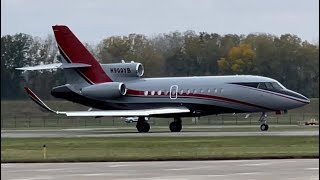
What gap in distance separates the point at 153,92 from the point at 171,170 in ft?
111

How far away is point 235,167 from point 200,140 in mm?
17284

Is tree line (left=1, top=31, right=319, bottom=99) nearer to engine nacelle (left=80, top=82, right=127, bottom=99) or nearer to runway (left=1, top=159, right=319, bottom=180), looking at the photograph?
engine nacelle (left=80, top=82, right=127, bottom=99)

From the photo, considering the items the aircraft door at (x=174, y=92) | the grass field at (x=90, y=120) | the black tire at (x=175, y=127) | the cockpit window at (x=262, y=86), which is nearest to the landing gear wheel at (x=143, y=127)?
the black tire at (x=175, y=127)

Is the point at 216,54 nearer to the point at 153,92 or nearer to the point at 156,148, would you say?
the point at 153,92

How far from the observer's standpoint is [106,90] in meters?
60.7

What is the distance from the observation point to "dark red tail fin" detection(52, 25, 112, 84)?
62.2 m

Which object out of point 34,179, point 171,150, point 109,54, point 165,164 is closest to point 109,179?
point 34,179

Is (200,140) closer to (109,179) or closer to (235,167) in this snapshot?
(235,167)

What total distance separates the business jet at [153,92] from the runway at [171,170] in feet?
89.0

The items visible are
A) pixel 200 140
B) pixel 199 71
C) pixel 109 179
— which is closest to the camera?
pixel 109 179

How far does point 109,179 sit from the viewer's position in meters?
23.6

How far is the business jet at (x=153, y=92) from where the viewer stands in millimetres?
58000

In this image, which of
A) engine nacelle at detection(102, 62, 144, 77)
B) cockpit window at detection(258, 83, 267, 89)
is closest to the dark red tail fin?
engine nacelle at detection(102, 62, 144, 77)

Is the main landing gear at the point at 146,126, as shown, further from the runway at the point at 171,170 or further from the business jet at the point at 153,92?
the runway at the point at 171,170
